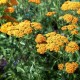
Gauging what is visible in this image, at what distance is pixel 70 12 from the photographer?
4.32 m

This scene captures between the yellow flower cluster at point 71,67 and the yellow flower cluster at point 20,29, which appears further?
the yellow flower cluster at point 20,29

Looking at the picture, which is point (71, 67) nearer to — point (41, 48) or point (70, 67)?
point (70, 67)

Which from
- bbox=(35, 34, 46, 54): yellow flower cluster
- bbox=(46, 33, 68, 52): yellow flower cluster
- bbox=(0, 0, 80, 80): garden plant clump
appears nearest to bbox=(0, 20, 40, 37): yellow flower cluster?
bbox=(0, 0, 80, 80): garden plant clump

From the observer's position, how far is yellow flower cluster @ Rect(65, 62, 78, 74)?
328cm

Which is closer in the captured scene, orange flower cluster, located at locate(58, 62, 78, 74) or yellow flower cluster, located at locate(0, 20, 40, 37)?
orange flower cluster, located at locate(58, 62, 78, 74)

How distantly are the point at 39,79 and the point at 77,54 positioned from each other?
45 cm

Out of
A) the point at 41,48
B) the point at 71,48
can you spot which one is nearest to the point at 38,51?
the point at 41,48

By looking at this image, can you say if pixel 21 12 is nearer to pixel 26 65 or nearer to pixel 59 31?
pixel 59 31

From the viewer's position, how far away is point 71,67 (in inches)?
130

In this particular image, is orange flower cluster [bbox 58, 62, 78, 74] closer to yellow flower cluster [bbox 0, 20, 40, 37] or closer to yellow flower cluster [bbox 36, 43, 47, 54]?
yellow flower cluster [bbox 36, 43, 47, 54]

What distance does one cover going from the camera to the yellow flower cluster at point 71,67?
3281 millimetres

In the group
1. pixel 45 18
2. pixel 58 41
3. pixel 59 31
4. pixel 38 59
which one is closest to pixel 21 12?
pixel 45 18

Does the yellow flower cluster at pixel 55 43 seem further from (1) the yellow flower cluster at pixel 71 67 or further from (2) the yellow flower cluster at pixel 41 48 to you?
(1) the yellow flower cluster at pixel 71 67

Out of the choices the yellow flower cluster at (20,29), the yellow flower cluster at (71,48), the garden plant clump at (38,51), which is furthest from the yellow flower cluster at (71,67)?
the yellow flower cluster at (20,29)
